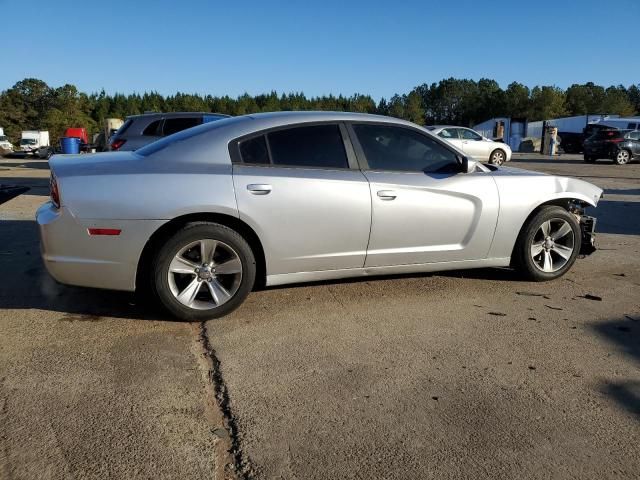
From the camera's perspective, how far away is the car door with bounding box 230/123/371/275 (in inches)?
154

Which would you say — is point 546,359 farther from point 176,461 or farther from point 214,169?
point 214,169

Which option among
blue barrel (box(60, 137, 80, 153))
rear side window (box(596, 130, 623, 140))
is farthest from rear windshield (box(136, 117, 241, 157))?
rear side window (box(596, 130, 623, 140))

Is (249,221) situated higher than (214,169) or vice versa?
(214,169)

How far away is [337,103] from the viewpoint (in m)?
122

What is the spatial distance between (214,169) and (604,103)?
101 m

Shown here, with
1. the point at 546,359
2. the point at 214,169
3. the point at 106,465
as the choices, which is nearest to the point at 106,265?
the point at 214,169

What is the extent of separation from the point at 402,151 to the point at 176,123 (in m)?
8.51

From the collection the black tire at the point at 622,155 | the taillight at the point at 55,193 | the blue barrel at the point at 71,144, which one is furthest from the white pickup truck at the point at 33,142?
the taillight at the point at 55,193

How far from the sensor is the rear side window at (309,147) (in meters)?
4.11

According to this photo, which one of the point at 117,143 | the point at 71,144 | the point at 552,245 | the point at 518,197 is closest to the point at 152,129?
the point at 117,143

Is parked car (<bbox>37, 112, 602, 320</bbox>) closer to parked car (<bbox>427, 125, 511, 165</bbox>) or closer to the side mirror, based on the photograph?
the side mirror

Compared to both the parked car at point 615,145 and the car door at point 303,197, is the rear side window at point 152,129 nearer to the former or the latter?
the car door at point 303,197

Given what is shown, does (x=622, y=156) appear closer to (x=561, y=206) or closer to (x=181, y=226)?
(x=561, y=206)

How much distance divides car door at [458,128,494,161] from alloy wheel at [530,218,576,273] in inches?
696
